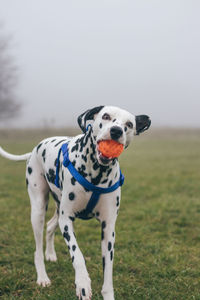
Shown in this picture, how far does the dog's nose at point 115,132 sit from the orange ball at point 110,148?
4 centimetres

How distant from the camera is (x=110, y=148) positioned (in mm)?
3047

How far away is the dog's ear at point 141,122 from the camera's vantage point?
337 centimetres

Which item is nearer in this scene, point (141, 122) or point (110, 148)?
point (110, 148)

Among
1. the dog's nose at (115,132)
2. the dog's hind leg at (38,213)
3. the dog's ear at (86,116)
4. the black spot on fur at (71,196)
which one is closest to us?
the dog's nose at (115,132)

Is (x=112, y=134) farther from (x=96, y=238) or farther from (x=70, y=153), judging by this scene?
(x=96, y=238)

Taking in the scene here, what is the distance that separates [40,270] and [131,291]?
3.64 ft

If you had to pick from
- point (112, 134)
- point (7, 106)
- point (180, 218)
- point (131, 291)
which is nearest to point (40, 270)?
point (131, 291)

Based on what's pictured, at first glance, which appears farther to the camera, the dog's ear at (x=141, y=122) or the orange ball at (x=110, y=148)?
the dog's ear at (x=141, y=122)

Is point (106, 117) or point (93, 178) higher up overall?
point (106, 117)

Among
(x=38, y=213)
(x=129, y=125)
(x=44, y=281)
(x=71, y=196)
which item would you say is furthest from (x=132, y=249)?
(x=129, y=125)

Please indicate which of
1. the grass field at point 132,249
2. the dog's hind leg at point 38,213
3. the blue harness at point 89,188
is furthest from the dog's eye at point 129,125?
the grass field at point 132,249

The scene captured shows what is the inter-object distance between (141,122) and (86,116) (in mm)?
522

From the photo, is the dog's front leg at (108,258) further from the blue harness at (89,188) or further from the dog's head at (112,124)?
the dog's head at (112,124)

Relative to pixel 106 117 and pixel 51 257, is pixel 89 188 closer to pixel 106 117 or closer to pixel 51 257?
pixel 106 117
